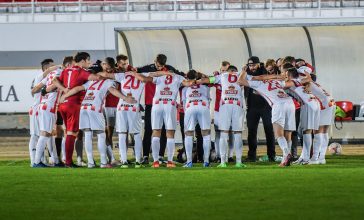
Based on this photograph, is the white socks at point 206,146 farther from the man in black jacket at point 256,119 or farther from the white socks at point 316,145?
the man in black jacket at point 256,119

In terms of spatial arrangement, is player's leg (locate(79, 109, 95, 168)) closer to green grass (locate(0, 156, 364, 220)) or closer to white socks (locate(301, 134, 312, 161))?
green grass (locate(0, 156, 364, 220))

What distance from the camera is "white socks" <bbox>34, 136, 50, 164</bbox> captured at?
2362 cm

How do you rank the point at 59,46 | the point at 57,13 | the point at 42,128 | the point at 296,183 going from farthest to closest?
1. the point at 57,13
2. the point at 59,46
3. the point at 42,128
4. the point at 296,183

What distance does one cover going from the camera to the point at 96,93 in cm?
2352

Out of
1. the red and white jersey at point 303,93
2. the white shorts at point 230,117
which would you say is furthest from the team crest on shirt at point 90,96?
the red and white jersey at point 303,93

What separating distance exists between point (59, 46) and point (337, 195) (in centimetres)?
3132

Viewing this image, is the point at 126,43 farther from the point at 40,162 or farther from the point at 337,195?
the point at 337,195

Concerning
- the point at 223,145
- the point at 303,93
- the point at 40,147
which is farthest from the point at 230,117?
the point at 40,147

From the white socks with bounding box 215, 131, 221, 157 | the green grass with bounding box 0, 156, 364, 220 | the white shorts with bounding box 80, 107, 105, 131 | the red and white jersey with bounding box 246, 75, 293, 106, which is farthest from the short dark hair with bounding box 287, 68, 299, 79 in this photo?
the white shorts with bounding box 80, 107, 105, 131

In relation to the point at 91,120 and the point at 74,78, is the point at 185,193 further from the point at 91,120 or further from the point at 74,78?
the point at 74,78

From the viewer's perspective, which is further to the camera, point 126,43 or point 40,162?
point 126,43

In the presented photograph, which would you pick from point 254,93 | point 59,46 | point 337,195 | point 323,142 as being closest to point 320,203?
point 337,195

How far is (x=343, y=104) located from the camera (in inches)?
1265

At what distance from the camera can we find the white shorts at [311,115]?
24361 mm
